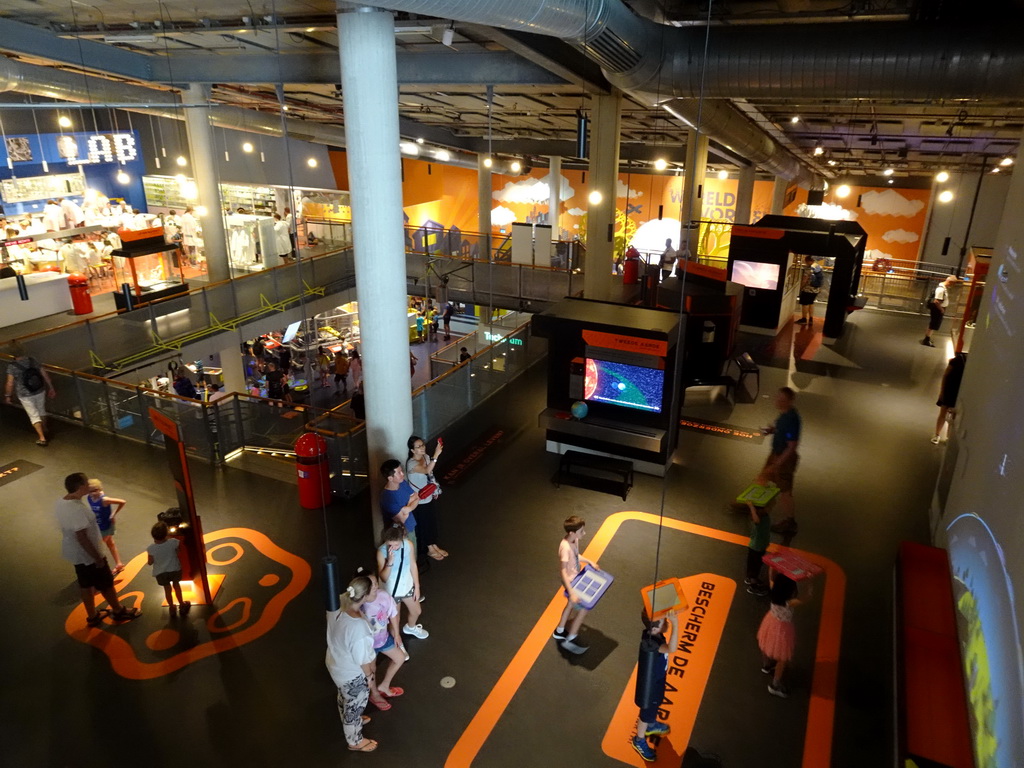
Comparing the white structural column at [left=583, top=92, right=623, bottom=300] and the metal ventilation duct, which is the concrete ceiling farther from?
the white structural column at [left=583, top=92, right=623, bottom=300]

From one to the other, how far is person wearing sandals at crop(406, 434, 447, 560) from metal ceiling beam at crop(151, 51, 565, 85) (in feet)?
23.9

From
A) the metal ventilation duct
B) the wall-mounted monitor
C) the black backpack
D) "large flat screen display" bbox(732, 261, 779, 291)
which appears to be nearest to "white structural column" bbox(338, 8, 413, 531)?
the metal ventilation duct

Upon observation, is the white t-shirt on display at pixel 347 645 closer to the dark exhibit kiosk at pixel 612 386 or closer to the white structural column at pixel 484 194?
the dark exhibit kiosk at pixel 612 386

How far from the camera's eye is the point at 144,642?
5723 millimetres

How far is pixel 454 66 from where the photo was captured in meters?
11.4

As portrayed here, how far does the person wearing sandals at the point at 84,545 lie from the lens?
5.51 meters

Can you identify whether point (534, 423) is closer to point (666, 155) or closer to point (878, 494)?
point (878, 494)

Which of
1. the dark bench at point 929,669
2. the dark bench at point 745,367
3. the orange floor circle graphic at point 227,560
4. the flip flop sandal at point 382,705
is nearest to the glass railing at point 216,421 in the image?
the orange floor circle graphic at point 227,560

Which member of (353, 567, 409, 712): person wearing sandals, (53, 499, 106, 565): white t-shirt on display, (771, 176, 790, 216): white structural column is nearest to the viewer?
(353, 567, 409, 712): person wearing sandals

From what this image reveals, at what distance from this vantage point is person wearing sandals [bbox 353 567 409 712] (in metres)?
4.60

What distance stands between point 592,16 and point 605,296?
25.4 ft

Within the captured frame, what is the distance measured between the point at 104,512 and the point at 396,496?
295 centimetres

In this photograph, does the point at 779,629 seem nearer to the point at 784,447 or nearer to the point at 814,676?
the point at 814,676

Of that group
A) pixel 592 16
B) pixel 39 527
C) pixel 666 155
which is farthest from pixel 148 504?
pixel 666 155
